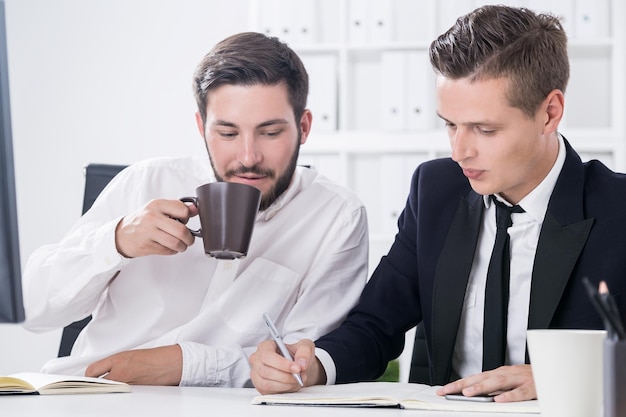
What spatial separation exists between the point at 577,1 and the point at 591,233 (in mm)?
1900

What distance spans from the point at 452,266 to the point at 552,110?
1.14 ft

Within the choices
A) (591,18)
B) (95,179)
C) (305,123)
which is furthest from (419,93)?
(95,179)

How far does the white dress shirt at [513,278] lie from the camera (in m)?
1.58

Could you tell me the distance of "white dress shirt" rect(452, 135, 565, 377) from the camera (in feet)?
5.20

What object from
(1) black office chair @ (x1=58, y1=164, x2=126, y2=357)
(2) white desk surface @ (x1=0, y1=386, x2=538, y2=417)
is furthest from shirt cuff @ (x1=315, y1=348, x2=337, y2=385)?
(1) black office chair @ (x1=58, y1=164, x2=126, y2=357)

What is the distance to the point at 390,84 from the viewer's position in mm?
3268

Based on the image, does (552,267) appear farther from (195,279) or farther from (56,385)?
(56,385)

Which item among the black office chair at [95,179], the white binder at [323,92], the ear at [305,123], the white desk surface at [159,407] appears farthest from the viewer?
the white binder at [323,92]

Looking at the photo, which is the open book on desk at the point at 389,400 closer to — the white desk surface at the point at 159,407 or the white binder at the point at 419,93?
the white desk surface at the point at 159,407

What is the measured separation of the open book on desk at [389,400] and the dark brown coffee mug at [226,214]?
0.92 ft

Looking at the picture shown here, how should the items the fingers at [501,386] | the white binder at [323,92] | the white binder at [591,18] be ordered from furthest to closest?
the white binder at [323,92]
the white binder at [591,18]
the fingers at [501,386]

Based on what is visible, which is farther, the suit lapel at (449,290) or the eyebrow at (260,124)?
the eyebrow at (260,124)

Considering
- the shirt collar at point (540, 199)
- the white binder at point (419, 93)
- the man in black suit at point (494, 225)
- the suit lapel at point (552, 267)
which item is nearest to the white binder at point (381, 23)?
the white binder at point (419, 93)

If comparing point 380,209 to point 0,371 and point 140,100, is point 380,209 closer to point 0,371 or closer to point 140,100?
point 140,100
